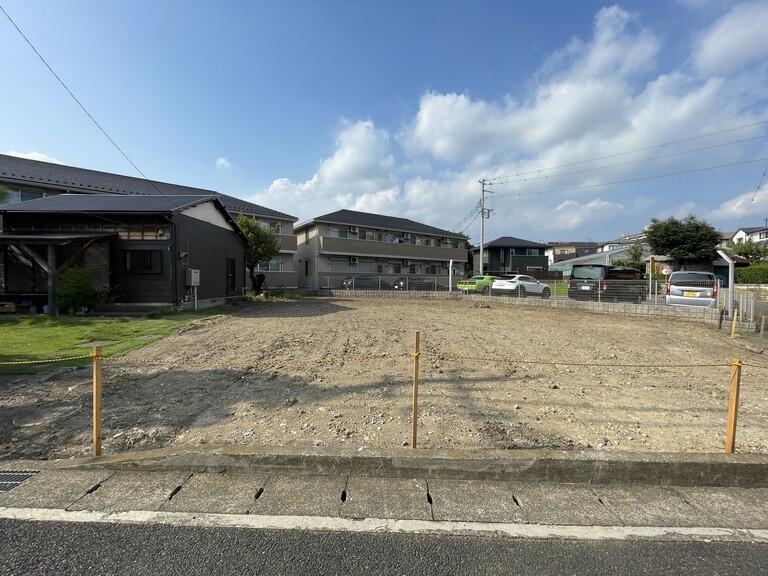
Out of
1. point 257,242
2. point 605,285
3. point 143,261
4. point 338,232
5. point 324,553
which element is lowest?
point 324,553

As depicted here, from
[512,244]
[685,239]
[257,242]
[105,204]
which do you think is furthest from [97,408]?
[512,244]

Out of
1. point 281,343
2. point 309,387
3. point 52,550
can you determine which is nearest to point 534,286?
point 281,343

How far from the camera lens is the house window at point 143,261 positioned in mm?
13320

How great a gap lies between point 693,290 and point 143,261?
62.8 ft

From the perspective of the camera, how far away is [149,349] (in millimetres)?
7586

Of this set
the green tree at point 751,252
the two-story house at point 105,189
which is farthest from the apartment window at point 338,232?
the green tree at point 751,252

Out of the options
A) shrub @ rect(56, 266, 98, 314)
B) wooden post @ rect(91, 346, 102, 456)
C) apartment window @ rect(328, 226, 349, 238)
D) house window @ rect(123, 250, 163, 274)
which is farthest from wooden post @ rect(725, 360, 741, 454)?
apartment window @ rect(328, 226, 349, 238)

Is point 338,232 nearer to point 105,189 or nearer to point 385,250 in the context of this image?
point 385,250

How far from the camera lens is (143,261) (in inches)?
526

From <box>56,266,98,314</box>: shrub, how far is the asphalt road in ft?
39.1

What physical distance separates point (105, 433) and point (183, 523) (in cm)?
193

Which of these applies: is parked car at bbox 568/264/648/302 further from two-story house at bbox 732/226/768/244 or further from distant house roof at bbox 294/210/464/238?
two-story house at bbox 732/226/768/244

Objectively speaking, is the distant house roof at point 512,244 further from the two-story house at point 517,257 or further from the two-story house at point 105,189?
the two-story house at point 105,189

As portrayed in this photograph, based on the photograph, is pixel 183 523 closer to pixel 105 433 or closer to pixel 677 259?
pixel 105 433
